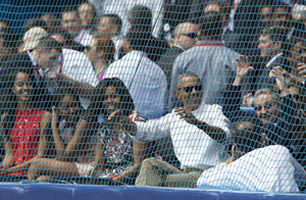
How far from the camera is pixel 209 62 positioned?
106 inches

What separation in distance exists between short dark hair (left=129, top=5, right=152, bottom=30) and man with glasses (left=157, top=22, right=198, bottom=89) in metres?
0.23

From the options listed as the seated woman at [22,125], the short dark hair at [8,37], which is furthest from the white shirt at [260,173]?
the short dark hair at [8,37]

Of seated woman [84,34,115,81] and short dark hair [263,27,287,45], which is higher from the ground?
short dark hair [263,27,287,45]

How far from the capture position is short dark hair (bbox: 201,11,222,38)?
9.05ft

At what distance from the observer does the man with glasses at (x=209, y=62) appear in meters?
2.65

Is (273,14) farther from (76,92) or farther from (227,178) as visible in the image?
(76,92)

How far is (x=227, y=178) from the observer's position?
2.17 m

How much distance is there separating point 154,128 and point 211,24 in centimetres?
79

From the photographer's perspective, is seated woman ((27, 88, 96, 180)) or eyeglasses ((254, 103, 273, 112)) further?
seated woman ((27, 88, 96, 180))

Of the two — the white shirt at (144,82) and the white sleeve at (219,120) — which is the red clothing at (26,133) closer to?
the white shirt at (144,82)

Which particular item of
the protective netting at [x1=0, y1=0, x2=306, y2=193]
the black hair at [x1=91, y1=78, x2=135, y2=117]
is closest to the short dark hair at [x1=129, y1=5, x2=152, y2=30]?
the protective netting at [x1=0, y1=0, x2=306, y2=193]

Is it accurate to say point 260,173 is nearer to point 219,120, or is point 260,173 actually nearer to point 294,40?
point 219,120

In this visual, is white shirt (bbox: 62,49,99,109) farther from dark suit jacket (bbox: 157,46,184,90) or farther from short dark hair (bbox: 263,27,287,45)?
short dark hair (bbox: 263,27,287,45)

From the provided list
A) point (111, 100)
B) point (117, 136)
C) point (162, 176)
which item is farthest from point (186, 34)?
point (162, 176)
